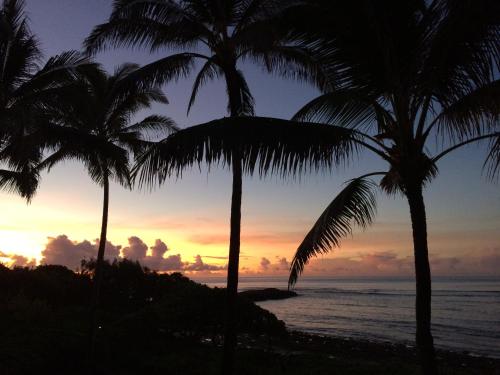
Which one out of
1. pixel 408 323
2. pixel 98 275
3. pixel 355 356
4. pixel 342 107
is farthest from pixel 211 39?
pixel 408 323

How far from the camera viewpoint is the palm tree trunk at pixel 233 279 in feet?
28.1

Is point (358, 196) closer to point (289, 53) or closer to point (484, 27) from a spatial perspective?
point (484, 27)

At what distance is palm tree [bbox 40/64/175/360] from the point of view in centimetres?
1251

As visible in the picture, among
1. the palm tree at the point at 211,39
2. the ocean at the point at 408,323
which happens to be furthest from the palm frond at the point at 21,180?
the ocean at the point at 408,323

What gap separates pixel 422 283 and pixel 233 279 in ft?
14.7

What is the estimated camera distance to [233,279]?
28.9 feet

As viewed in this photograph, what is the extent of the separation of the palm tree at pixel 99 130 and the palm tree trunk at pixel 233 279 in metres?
5.19

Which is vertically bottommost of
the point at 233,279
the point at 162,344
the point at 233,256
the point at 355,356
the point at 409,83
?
the point at 355,356

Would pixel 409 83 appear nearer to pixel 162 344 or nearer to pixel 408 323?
pixel 162 344

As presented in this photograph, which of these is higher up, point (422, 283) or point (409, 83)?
point (409, 83)

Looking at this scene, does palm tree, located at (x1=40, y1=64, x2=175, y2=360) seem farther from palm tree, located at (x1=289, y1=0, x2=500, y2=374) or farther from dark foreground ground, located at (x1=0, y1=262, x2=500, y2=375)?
palm tree, located at (x1=289, y1=0, x2=500, y2=374)

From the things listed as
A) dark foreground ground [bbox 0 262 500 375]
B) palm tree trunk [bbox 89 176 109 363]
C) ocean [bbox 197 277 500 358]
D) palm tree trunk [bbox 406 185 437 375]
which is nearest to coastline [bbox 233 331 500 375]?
dark foreground ground [bbox 0 262 500 375]

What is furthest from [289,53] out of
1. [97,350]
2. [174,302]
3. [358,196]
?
[97,350]

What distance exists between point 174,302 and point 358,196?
11346 millimetres
